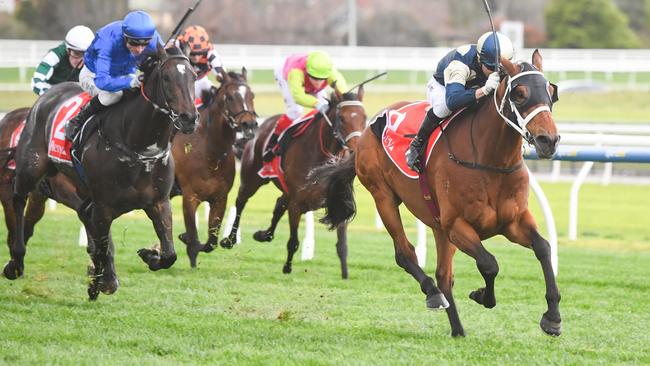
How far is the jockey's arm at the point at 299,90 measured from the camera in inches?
381

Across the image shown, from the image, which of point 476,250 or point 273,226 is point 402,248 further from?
point 273,226

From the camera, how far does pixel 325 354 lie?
221 inches

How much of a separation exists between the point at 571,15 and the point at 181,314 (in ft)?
125

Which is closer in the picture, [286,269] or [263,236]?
[286,269]

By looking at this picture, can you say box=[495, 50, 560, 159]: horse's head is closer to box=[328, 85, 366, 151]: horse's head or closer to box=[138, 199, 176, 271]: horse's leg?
box=[138, 199, 176, 271]: horse's leg

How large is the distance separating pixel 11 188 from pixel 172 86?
2.86 metres

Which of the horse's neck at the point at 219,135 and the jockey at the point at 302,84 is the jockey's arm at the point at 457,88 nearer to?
the jockey at the point at 302,84

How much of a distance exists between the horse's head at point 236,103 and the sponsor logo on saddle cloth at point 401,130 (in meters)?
2.27

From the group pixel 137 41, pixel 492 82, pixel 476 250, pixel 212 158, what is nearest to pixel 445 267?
pixel 476 250

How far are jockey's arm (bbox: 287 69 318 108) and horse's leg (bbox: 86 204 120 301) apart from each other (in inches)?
114

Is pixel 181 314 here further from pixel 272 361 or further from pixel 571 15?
pixel 571 15

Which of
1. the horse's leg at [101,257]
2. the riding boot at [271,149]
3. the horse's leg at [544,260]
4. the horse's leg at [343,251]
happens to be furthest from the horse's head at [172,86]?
the riding boot at [271,149]

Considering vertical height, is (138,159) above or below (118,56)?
below

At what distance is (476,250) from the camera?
5867 mm
